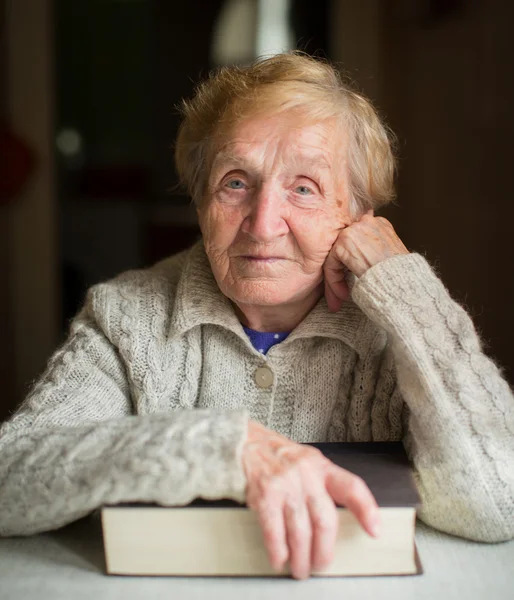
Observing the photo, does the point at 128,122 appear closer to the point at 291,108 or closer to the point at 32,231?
the point at 32,231

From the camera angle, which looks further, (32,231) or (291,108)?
(32,231)

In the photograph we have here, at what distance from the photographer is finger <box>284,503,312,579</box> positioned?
863 mm

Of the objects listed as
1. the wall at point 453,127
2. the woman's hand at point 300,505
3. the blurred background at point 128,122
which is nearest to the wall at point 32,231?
the blurred background at point 128,122

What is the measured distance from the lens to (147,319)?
1.26 meters

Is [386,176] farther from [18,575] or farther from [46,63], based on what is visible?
[46,63]

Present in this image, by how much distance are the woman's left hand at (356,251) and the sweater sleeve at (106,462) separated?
0.36 m

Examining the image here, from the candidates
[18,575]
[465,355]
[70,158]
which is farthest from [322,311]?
[70,158]

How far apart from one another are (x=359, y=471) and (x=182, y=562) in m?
0.25

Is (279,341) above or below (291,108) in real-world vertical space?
below

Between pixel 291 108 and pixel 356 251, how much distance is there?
0.24m

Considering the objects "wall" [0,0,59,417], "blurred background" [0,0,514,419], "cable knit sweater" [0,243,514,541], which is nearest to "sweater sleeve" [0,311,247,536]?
"cable knit sweater" [0,243,514,541]

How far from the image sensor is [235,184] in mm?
1230

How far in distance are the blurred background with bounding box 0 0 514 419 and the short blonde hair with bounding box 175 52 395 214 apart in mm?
1660

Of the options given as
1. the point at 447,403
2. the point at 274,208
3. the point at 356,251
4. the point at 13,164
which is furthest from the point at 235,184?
the point at 13,164
